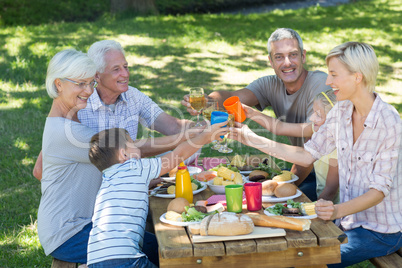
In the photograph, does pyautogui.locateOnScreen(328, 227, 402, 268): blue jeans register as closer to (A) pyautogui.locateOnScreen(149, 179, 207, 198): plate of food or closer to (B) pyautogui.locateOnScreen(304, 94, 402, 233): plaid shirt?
(B) pyautogui.locateOnScreen(304, 94, 402, 233): plaid shirt

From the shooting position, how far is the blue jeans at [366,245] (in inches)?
125

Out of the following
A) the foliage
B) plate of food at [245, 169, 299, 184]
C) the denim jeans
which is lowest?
the denim jeans

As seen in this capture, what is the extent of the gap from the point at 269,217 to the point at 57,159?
1512 millimetres

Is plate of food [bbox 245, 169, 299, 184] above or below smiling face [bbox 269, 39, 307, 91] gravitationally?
below

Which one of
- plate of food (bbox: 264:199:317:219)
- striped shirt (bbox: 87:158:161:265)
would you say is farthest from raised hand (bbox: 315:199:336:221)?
striped shirt (bbox: 87:158:161:265)

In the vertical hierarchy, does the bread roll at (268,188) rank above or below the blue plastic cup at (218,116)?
below

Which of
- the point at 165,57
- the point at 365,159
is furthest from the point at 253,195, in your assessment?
the point at 165,57

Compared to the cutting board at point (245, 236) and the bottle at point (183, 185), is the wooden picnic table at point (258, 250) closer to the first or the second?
the cutting board at point (245, 236)

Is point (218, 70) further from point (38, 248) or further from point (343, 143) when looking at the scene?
point (343, 143)

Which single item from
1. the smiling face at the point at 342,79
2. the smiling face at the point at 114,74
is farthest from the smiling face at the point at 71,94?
the smiling face at the point at 342,79

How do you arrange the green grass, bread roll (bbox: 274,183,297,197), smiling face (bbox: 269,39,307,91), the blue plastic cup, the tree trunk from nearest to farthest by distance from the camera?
1. bread roll (bbox: 274,183,297,197)
2. the blue plastic cup
3. smiling face (bbox: 269,39,307,91)
4. the green grass
5. the tree trunk

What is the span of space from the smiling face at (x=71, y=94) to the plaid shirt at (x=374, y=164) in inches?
69.2

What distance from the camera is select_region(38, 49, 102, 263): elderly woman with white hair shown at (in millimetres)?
3406

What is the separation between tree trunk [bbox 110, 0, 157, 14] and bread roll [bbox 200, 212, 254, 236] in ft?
41.6
